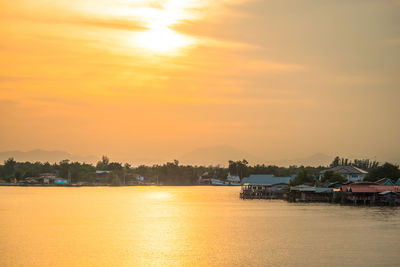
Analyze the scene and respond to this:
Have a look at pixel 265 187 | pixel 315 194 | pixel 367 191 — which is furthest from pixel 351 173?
pixel 367 191

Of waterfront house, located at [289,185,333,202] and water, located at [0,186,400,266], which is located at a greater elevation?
waterfront house, located at [289,185,333,202]

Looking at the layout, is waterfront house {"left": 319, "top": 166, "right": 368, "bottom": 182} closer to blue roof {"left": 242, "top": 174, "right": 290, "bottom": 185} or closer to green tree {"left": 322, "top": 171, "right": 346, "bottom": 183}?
green tree {"left": 322, "top": 171, "right": 346, "bottom": 183}

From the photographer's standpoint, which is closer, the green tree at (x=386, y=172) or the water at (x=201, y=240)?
the water at (x=201, y=240)

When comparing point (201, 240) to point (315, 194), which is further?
point (315, 194)

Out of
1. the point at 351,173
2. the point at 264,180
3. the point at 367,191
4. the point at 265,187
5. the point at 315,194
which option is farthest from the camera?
the point at 264,180

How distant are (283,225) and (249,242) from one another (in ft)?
49.3

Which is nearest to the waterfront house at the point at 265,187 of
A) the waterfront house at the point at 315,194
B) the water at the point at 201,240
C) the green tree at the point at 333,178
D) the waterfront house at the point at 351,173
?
the waterfront house at the point at 351,173

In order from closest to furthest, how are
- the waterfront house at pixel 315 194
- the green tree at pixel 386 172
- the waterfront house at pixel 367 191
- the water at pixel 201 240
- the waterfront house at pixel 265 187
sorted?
1. the water at pixel 201 240
2. the waterfront house at pixel 367 191
3. the waterfront house at pixel 315 194
4. the green tree at pixel 386 172
5. the waterfront house at pixel 265 187

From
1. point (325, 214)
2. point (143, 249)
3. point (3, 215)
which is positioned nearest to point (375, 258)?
point (143, 249)

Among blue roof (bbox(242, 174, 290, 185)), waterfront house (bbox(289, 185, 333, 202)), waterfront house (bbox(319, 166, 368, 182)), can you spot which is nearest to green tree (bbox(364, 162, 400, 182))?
waterfront house (bbox(319, 166, 368, 182))

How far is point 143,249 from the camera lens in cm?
4628

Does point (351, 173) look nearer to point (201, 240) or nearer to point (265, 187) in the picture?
point (265, 187)

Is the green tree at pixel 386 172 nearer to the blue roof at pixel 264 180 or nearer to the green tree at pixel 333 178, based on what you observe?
the green tree at pixel 333 178

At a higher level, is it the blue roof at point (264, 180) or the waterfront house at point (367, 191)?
the blue roof at point (264, 180)
